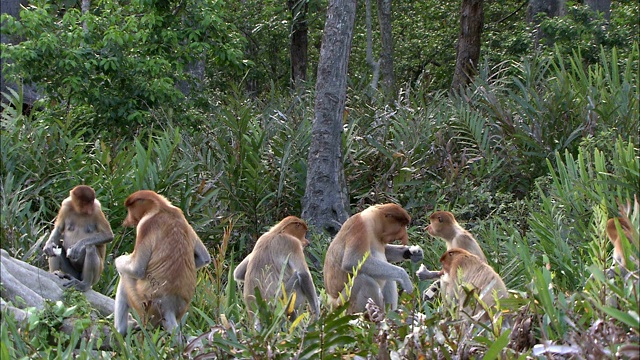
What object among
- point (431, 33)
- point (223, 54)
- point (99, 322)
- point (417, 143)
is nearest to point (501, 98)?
point (417, 143)

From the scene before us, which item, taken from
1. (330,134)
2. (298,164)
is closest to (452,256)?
(330,134)

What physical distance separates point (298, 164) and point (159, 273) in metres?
4.72

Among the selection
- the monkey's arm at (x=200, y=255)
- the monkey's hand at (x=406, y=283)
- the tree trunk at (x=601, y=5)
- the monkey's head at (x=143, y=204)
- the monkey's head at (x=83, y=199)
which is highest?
the tree trunk at (x=601, y=5)

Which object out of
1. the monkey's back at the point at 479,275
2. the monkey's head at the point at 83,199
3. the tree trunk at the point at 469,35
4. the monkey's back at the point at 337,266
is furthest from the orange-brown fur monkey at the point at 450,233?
the tree trunk at the point at 469,35

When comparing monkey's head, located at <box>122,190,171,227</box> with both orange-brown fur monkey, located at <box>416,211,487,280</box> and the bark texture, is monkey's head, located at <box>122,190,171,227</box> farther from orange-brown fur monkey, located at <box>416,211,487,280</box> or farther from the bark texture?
orange-brown fur monkey, located at <box>416,211,487,280</box>

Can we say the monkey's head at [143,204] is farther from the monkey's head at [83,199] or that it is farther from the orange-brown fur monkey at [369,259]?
the orange-brown fur monkey at [369,259]

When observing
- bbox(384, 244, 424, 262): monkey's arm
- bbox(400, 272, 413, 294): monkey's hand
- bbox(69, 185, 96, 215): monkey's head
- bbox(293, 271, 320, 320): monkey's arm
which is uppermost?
bbox(69, 185, 96, 215): monkey's head

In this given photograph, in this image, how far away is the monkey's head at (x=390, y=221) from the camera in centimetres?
583

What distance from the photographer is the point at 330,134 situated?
9000mm

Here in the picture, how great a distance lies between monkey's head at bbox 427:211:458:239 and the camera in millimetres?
6547

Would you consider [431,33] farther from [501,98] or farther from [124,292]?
[124,292]

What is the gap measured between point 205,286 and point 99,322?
85 centimetres

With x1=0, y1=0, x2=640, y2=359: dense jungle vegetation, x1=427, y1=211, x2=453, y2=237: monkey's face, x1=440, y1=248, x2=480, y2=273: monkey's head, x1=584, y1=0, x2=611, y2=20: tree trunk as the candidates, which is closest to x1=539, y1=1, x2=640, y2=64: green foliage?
x1=0, y1=0, x2=640, y2=359: dense jungle vegetation

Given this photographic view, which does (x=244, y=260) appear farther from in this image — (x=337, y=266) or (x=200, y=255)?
(x=337, y=266)
